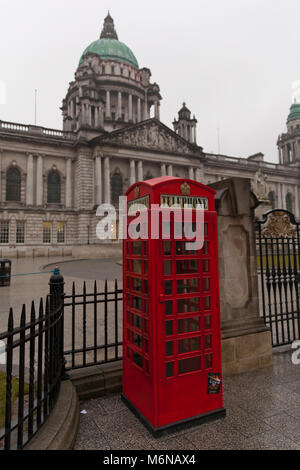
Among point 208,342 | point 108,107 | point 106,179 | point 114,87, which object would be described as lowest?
point 208,342

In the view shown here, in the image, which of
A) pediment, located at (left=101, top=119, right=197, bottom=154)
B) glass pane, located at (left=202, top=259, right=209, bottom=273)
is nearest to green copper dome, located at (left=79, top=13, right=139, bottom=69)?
pediment, located at (left=101, top=119, right=197, bottom=154)

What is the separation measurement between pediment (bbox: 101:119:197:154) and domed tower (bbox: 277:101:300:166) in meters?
30.1

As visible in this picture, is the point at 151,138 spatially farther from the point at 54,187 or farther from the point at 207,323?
the point at 207,323

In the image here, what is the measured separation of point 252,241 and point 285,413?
225cm

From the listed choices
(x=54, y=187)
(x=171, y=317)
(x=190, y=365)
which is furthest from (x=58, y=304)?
(x=54, y=187)

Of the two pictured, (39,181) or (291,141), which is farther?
(291,141)

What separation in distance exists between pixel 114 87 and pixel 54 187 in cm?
2723

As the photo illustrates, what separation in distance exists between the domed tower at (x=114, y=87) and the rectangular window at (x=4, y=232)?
2118 cm

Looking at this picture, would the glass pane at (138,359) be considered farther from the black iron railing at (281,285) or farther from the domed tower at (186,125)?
the domed tower at (186,125)

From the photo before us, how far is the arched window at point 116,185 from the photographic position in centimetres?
3653

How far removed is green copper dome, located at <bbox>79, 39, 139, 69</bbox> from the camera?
5347 cm

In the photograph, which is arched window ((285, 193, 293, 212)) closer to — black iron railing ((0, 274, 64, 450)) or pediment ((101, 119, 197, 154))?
pediment ((101, 119, 197, 154))

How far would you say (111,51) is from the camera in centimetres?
5456

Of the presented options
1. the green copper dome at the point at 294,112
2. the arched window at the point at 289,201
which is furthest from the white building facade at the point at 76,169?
the green copper dome at the point at 294,112
